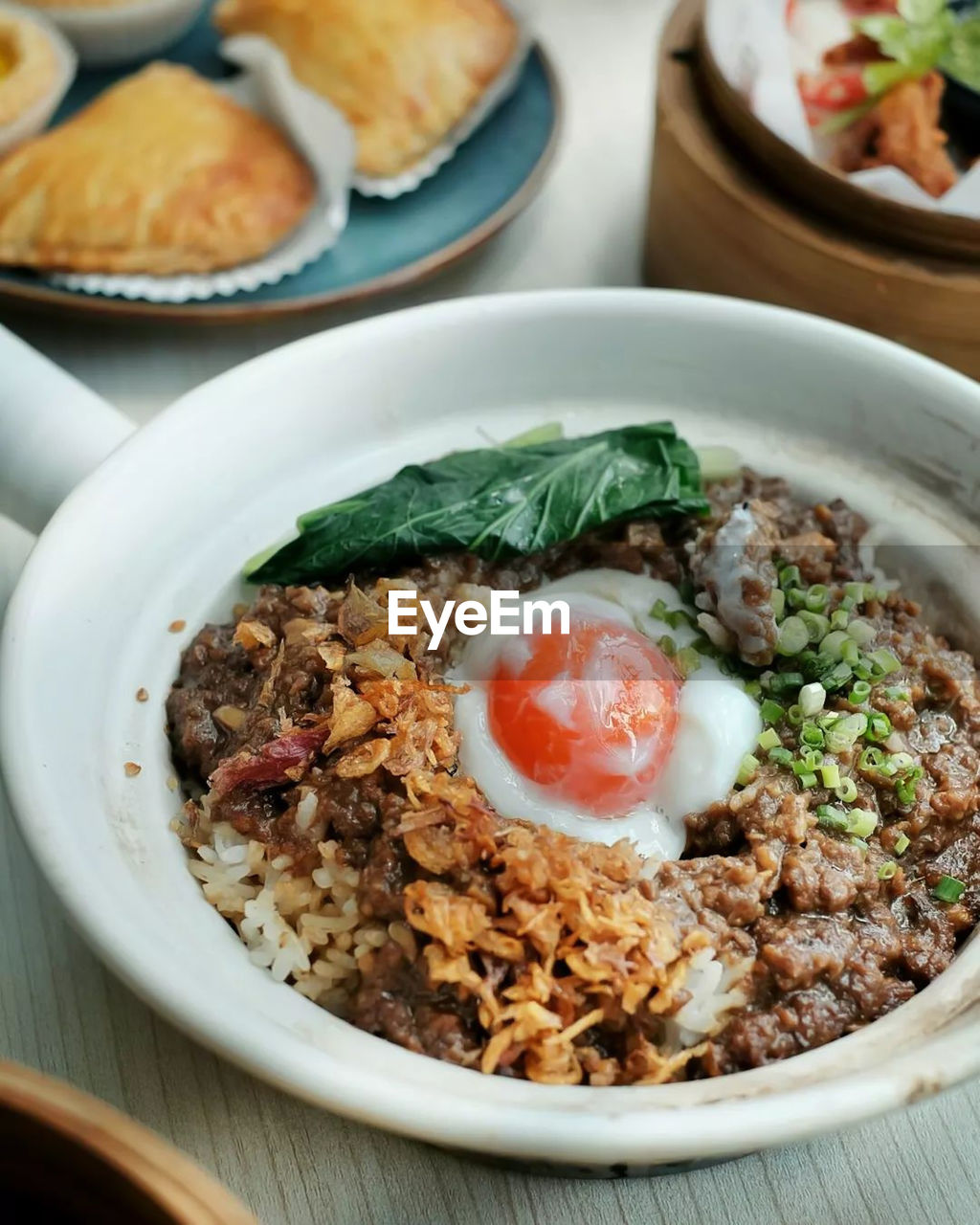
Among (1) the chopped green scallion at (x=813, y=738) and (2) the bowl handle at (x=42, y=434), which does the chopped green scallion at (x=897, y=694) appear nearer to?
(1) the chopped green scallion at (x=813, y=738)

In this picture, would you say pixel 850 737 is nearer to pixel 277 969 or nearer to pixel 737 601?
pixel 737 601

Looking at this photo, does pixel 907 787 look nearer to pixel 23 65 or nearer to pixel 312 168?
pixel 312 168

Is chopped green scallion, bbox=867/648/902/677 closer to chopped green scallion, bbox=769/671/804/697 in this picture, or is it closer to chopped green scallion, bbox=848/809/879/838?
chopped green scallion, bbox=769/671/804/697

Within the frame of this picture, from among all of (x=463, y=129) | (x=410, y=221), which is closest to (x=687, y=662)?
(x=410, y=221)

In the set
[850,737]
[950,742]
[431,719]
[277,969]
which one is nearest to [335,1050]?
[277,969]

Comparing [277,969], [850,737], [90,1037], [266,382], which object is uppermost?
[266,382]

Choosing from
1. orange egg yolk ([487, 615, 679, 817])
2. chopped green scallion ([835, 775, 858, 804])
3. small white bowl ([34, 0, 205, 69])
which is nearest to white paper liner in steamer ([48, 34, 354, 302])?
small white bowl ([34, 0, 205, 69])
